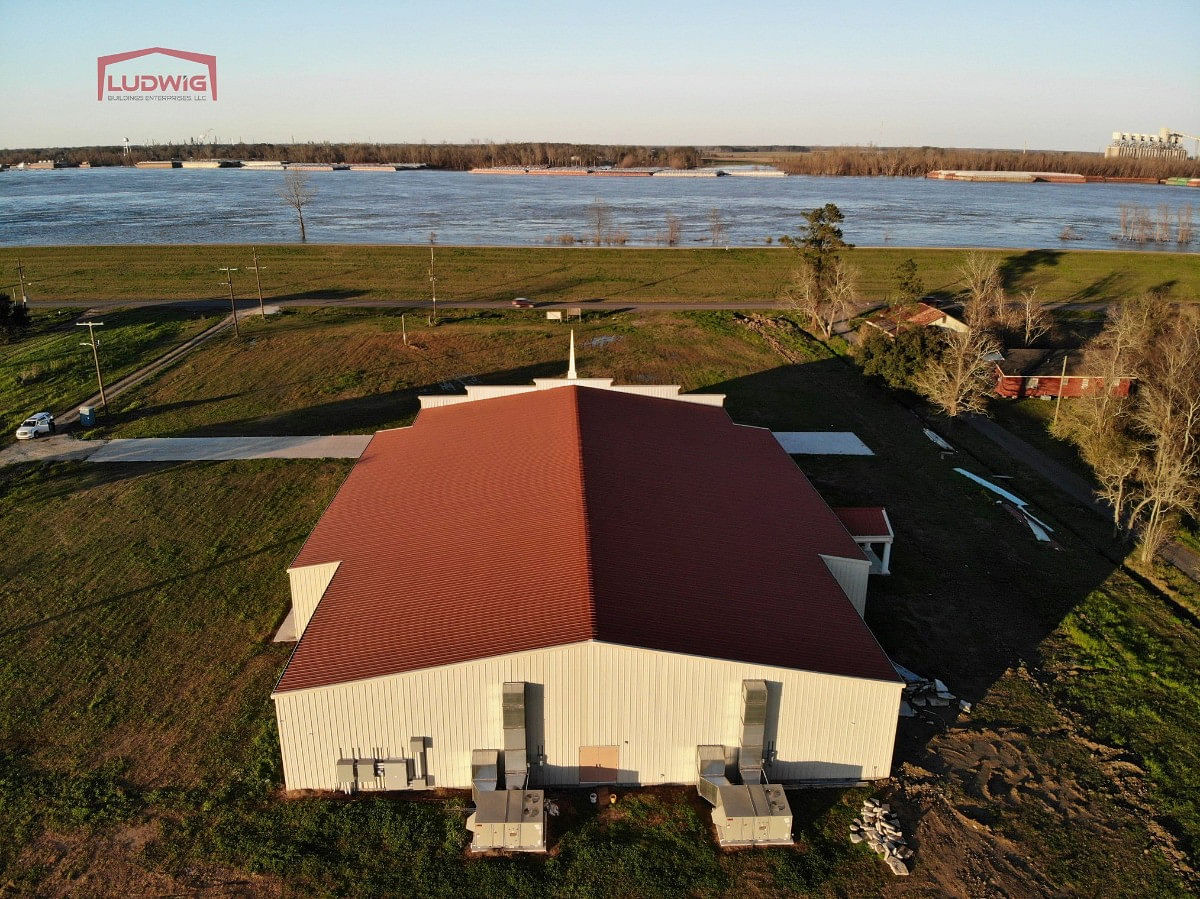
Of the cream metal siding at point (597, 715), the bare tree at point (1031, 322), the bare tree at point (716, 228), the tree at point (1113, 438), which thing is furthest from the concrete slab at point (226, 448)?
the bare tree at point (716, 228)

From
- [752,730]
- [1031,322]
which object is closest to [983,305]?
[1031,322]

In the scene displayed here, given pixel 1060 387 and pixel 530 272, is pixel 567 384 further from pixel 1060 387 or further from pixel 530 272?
pixel 530 272

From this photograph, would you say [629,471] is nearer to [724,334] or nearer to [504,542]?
[504,542]

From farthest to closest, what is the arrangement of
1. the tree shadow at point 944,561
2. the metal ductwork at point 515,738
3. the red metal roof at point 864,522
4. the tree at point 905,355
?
the tree at point 905,355
the red metal roof at point 864,522
the tree shadow at point 944,561
the metal ductwork at point 515,738

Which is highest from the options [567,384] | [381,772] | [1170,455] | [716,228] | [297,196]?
[297,196]

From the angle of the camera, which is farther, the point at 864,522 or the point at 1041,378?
the point at 1041,378

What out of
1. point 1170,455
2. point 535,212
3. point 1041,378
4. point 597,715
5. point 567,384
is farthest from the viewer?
point 535,212

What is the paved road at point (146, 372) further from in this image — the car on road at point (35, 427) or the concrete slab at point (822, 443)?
the concrete slab at point (822, 443)
